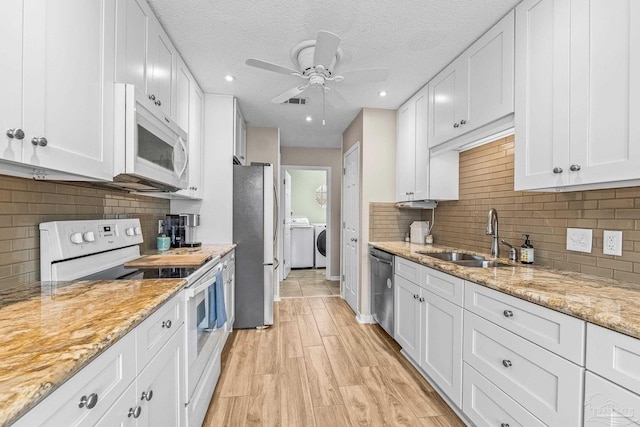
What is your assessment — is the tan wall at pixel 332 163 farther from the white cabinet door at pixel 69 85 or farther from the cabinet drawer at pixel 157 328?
the cabinet drawer at pixel 157 328

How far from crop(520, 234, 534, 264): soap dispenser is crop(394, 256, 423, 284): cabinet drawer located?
0.64m

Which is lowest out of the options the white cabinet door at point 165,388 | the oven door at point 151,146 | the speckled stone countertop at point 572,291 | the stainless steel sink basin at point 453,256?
the white cabinet door at point 165,388

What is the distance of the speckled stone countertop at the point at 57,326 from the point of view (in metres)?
0.54

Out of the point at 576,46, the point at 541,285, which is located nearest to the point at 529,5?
the point at 576,46

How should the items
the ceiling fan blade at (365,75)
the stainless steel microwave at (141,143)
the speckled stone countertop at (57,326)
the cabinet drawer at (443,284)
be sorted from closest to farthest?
the speckled stone countertop at (57,326) → the stainless steel microwave at (141,143) → the cabinet drawer at (443,284) → the ceiling fan blade at (365,75)

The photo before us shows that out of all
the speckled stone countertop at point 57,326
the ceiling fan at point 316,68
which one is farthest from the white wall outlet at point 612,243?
the speckled stone countertop at point 57,326

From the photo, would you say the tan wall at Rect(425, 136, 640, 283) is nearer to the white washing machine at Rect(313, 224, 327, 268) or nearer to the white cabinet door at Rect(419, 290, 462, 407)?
the white cabinet door at Rect(419, 290, 462, 407)

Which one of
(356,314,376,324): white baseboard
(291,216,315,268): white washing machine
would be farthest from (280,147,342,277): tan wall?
(356,314,376,324): white baseboard

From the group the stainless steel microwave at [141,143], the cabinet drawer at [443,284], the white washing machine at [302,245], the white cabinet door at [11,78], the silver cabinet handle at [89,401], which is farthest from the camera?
the white washing machine at [302,245]

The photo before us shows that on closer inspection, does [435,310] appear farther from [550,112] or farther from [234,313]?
[234,313]

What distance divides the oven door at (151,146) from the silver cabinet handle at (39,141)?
1.39 ft

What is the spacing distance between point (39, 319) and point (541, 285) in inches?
73.7

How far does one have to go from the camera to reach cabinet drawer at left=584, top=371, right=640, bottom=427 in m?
0.88

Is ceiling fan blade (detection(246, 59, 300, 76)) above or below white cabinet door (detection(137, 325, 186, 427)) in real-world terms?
above
